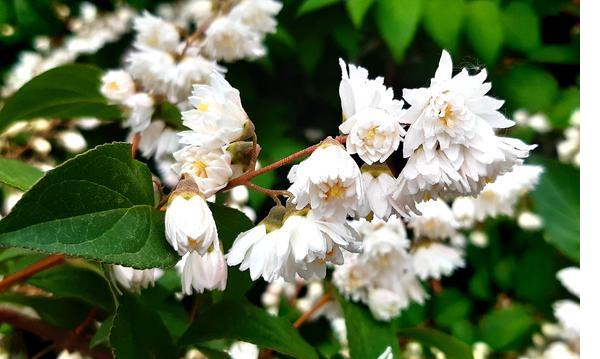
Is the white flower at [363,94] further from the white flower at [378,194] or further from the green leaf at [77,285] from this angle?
the green leaf at [77,285]

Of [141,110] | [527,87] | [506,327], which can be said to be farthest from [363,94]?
[527,87]

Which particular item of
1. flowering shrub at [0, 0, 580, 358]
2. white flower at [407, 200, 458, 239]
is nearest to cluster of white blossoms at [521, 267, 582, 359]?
flowering shrub at [0, 0, 580, 358]

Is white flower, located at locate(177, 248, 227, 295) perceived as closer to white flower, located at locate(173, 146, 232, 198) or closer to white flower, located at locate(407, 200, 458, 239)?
white flower, located at locate(173, 146, 232, 198)

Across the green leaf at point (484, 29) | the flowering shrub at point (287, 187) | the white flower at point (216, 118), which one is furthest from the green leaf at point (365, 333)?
the green leaf at point (484, 29)
